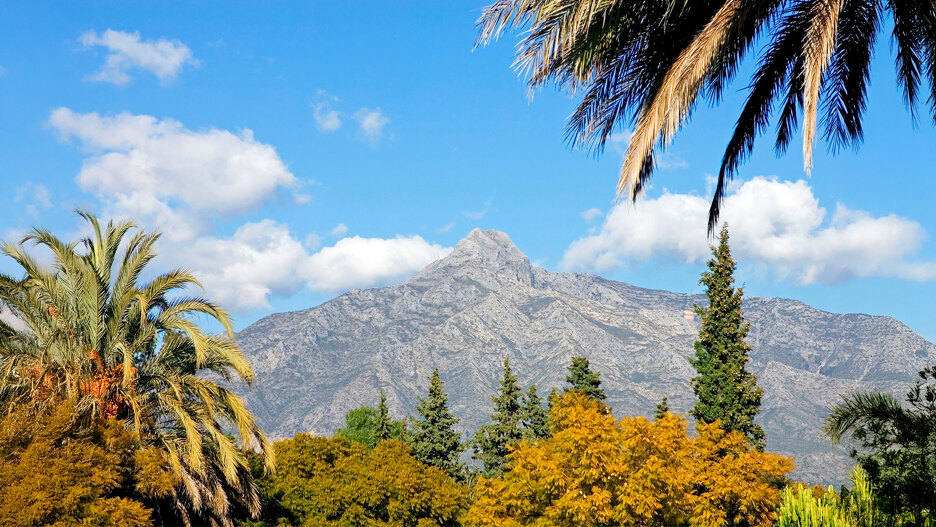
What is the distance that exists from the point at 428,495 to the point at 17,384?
2523 cm

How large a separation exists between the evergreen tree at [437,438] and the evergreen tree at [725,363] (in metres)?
28.6

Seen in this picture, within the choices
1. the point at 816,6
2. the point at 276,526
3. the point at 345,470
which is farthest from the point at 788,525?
the point at 345,470

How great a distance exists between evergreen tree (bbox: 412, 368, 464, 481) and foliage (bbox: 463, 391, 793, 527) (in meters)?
35.8

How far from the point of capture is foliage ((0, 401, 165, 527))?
14953mm

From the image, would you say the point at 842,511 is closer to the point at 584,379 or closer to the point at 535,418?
the point at 584,379

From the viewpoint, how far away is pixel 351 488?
36125 mm

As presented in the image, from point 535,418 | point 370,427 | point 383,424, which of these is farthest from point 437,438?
point 370,427

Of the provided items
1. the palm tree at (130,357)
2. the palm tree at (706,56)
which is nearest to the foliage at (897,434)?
the palm tree at (706,56)

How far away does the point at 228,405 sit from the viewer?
17.7 m

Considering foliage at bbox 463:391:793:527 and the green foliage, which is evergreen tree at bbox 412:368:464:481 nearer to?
the green foliage

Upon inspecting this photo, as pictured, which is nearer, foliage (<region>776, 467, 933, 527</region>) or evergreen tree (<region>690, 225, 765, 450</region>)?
foliage (<region>776, 467, 933, 527</region>)

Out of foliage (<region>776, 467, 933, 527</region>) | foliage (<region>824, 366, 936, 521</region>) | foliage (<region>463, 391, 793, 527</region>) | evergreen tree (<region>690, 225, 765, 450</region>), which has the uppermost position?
evergreen tree (<region>690, 225, 765, 450</region>)

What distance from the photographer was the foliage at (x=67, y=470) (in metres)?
15.0

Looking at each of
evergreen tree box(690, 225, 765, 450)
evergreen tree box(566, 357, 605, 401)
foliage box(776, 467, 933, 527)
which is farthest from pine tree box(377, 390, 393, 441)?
foliage box(776, 467, 933, 527)
